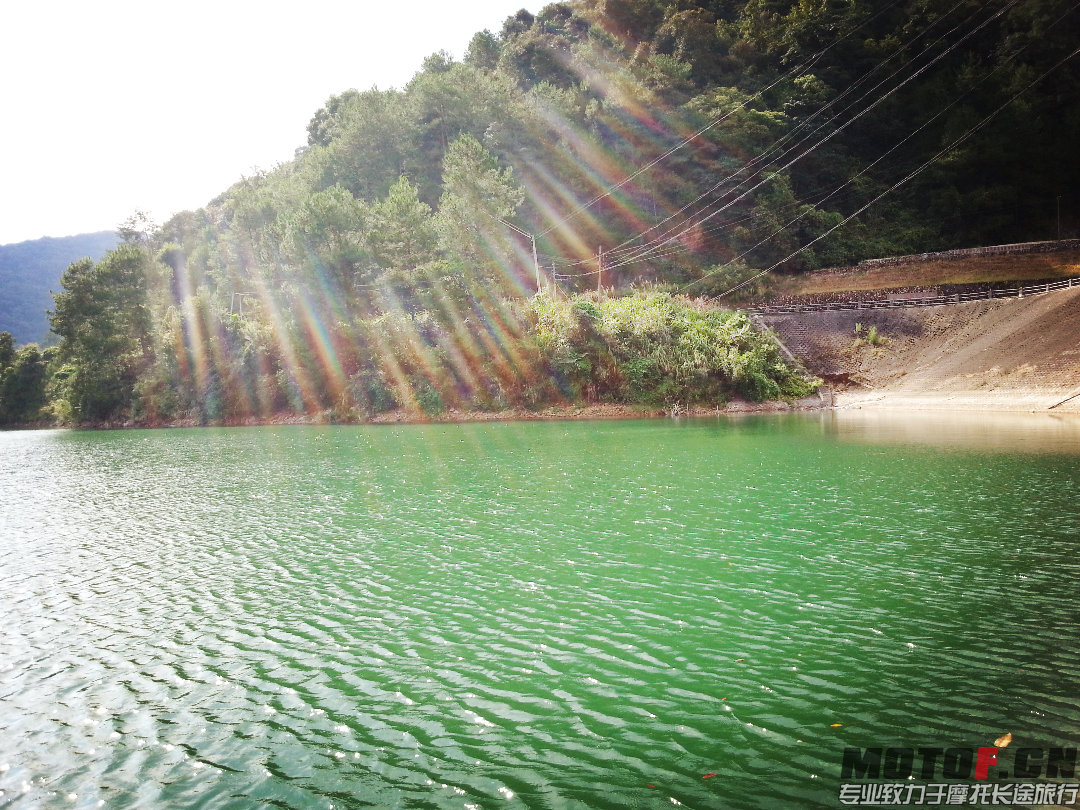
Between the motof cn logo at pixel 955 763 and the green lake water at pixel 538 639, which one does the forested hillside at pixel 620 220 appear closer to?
the green lake water at pixel 538 639

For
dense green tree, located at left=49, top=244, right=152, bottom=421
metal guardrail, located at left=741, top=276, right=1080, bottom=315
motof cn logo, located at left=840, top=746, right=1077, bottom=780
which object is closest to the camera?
motof cn logo, located at left=840, top=746, right=1077, bottom=780

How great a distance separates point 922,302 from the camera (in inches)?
2015

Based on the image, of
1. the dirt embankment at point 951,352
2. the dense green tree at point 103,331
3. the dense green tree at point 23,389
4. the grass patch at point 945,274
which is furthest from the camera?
the dense green tree at point 23,389

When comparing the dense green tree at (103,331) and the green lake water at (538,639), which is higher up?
the dense green tree at (103,331)

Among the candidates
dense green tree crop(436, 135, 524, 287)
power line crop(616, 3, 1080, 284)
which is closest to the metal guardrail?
power line crop(616, 3, 1080, 284)

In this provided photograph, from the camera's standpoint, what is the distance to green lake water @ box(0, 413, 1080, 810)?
6.00 meters

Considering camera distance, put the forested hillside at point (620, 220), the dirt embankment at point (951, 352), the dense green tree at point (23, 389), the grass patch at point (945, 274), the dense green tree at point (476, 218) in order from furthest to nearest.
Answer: the dense green tree at point (23, 389) < the dense green tree at point (476, 218) < the forested hillside at point (620, 220) < the grass patch at point (945, 274) < the dirt embankment at point (951, 352)

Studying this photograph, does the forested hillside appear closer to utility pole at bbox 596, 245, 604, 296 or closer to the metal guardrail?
utility pole at bbox 596, 245, 604, 296

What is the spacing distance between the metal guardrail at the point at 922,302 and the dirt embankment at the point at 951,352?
708 millimetres

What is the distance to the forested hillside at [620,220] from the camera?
170 feet

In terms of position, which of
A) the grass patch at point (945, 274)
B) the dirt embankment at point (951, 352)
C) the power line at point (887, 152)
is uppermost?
the power line at point (887, 152)

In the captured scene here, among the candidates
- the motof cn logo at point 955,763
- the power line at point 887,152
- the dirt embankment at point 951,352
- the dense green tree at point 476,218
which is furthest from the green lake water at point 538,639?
the power line at point 887,152

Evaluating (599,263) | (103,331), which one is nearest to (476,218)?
(599,263)

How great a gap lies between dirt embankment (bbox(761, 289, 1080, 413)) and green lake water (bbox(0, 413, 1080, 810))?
21.4 meters
